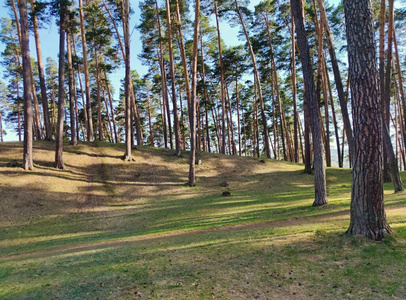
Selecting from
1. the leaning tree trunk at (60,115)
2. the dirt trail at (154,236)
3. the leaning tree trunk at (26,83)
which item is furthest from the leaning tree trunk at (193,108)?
the leaning tree trunk at (26,83)

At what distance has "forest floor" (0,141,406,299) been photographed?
4.03 meters

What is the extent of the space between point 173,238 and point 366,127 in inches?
227

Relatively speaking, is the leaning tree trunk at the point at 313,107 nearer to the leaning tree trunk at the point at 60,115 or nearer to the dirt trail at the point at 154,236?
the dirt trail at the point at 154,236

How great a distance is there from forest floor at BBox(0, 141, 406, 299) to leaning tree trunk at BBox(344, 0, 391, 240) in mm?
389

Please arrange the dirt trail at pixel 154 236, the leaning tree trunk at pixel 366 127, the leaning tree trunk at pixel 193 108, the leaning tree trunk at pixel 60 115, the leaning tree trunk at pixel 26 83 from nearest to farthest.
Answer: the leaning tree trunk at pixel 366 127 → the dirt trail at pixel 154 236 → the leaning tree trunk at pixel 26 83 → the leaning tree trunk at pixel 193 108 → the leaning tree trunk at pixel 60 115

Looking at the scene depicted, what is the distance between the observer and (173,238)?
7.73 m

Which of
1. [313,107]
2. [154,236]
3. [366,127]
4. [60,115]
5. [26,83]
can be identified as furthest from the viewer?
[60,115]

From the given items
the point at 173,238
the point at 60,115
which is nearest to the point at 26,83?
the point at 60,115

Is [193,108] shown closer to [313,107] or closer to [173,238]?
[313,107]

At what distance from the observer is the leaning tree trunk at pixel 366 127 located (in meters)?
5.08

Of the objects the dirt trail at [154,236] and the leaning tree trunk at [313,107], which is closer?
the dirt trail at [154,236]

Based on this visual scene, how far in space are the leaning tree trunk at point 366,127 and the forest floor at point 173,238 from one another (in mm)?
389

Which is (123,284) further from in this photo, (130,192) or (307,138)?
(307,138)

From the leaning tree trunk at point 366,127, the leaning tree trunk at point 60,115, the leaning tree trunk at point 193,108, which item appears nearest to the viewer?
the leaning tree trunk at point 366,127
